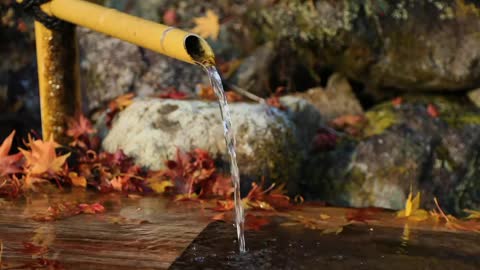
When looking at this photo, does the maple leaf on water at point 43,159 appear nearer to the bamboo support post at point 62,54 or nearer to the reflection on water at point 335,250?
the bamboo support post at point 62,54

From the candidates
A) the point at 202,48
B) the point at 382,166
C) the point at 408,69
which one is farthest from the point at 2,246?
the point at 408,69

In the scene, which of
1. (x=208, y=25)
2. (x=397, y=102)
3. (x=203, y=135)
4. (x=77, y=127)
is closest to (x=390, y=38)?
(x=397, y=102)

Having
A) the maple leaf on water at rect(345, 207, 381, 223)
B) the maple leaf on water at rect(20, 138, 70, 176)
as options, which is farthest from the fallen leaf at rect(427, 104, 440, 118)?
the maple leaf on water at rect(20, 138, 70, 176)

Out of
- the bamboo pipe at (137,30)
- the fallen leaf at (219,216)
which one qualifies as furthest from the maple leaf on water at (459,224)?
the bamboo pipe at (137,30)

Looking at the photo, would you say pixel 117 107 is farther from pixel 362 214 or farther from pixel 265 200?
pixel 362 214

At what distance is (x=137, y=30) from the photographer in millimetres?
2760

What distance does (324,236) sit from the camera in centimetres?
249

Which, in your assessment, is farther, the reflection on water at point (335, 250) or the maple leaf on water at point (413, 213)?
the maple leaf on water at point (413, 213)

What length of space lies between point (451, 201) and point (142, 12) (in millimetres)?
2757

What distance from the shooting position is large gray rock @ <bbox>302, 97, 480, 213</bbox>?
4031 mm

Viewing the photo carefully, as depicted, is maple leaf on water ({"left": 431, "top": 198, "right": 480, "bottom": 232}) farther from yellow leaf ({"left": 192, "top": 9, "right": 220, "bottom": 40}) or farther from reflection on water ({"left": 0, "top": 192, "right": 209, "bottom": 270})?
yellow leaf ({"left": 192, "top": 9, "right": 220, "bottom": 40})

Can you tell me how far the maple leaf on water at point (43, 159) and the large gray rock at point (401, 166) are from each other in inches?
62.1

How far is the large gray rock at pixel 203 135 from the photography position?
11.8 feet

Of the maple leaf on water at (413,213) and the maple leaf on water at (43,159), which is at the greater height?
the maple leaf on water at (43,159)
